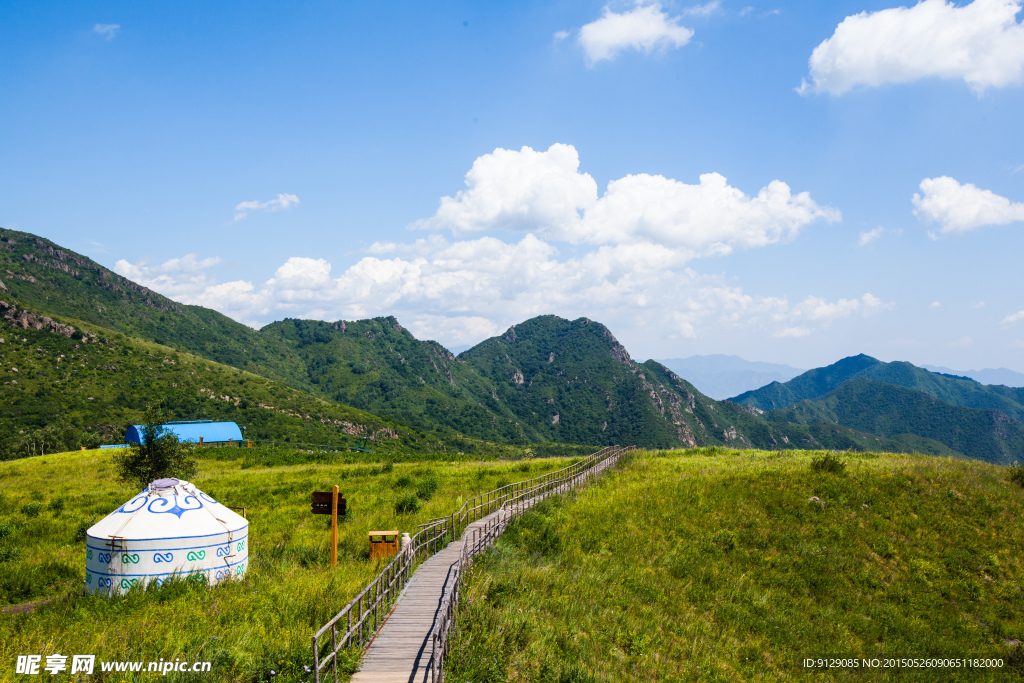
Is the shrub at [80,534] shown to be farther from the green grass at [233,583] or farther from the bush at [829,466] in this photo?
the bush at [829,466]

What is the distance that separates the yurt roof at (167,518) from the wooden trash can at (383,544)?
425 centimetres

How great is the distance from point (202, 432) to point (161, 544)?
64000 mm

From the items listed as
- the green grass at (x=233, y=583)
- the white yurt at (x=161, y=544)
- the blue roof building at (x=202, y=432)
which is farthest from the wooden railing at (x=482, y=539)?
the blue roof building at (x=202, y=432)

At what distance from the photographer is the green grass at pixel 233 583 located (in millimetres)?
9180

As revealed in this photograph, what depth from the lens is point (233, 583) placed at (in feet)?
45.0

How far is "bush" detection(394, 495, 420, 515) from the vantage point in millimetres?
25859

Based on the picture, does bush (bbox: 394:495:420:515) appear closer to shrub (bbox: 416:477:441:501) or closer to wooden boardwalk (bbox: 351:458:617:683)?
shrub (bbox: 416:477:441:501)

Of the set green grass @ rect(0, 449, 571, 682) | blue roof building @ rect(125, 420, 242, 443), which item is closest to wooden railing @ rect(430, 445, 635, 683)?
green grass @ rect(0, 449, 571, 682)

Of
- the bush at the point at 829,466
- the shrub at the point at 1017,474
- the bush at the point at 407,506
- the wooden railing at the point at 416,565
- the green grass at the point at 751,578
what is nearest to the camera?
the wooden railing at the point at 416,565

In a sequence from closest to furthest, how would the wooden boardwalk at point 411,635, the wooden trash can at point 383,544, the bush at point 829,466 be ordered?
the wooden boardwalk at point 411,635, the wooden trash can at point 383,544, the bush at point 829,466

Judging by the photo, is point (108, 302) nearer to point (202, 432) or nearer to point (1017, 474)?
point (202, 432)

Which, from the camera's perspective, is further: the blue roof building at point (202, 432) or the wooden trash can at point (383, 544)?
the blue roof building at point (202, 432)

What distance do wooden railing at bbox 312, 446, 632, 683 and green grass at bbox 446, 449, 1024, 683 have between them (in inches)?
36.0

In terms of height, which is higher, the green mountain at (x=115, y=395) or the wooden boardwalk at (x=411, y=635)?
the green mountain at (x=115, y=395)
